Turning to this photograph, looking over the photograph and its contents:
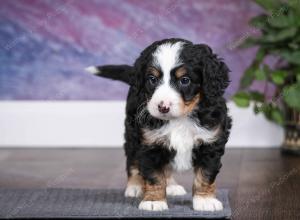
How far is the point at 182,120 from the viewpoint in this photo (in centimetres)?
323

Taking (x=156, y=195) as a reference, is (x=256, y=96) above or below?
above

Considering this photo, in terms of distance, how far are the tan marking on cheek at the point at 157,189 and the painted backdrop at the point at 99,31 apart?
2.16m

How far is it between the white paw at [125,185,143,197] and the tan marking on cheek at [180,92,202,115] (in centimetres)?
60

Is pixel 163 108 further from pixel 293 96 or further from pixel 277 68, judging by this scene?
pixel 277 68

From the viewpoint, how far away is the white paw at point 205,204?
325cm

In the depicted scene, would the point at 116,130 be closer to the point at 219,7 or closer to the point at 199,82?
the point at 219,7

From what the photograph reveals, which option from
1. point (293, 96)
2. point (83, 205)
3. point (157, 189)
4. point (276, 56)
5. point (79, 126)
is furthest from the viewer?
point (79, 126)

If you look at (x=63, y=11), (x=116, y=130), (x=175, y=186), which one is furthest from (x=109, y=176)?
(x=63, y=11)

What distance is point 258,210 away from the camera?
3.45 meters

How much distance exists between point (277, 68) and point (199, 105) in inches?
79.7

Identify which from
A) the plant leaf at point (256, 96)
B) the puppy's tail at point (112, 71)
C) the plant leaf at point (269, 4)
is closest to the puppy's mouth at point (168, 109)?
the puppy's tail at point (112, 71)

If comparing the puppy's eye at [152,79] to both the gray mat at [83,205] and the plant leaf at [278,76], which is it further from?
the plant leaf at [278,76]

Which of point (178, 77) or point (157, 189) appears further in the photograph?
point (157, 189)

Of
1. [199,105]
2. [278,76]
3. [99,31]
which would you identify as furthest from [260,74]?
[199,105]
